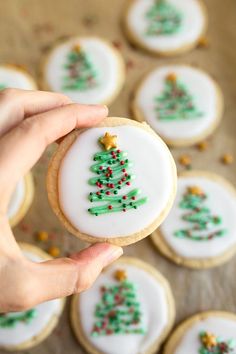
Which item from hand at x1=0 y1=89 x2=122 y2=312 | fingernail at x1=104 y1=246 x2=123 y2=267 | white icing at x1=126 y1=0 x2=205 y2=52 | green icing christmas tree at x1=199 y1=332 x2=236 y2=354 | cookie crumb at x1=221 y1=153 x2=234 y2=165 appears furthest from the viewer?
white icing at x1=126 y1=0 x2=205 y2=52

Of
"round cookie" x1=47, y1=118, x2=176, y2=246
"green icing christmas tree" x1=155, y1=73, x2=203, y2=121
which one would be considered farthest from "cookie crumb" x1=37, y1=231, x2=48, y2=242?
"green icing christmas tree" x1=155, y1=73, x2=203, y2=121

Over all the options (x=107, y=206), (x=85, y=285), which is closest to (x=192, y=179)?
(x=107, y=206)

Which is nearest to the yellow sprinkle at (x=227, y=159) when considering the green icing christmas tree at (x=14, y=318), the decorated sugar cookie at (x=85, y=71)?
the decorated sugar cookie at (x=85, y=71)

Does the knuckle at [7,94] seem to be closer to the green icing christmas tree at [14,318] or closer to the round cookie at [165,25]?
the green icing christmas tree at [14,318]

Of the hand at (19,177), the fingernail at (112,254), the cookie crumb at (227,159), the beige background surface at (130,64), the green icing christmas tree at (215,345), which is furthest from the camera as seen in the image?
the cookie crumb at (227,159)

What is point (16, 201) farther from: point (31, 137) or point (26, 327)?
point (31, 137)

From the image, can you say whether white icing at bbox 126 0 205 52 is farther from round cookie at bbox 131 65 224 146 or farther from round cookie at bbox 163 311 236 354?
round cookie at bbox 163 311 236 354

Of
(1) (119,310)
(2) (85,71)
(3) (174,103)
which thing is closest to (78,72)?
(2) (85,71)
